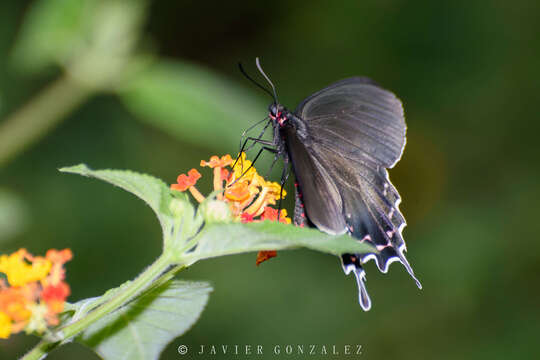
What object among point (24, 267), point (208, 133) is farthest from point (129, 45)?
point (24, 267)

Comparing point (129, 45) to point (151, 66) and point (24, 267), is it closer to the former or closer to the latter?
point (151, 66)

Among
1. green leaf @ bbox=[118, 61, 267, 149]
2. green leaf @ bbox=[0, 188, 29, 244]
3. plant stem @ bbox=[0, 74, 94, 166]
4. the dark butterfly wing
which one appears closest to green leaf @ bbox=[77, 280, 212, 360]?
the dark butterfly wing

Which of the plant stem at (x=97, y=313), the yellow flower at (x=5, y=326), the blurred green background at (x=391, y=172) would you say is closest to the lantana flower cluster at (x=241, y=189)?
the plant stem at (x=97, y=313)

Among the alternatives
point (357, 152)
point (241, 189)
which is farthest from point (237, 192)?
point (357, 152)

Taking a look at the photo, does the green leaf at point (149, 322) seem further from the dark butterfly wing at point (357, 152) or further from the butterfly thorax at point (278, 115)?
the butterfly thorax at point (278, 115)

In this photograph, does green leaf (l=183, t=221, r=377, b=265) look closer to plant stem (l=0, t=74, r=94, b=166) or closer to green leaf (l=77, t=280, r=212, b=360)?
green leaf (l=77, t=280, r=212, b=360)

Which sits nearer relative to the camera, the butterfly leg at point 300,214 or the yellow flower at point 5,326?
the yellow flower at point 5,326

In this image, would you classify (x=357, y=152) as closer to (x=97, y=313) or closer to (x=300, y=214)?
(x=300, y=214)
